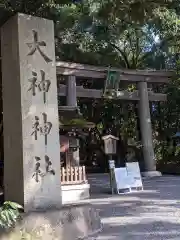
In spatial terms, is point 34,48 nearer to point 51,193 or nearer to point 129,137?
point 51,193

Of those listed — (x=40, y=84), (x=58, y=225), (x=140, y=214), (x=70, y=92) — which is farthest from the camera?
(x=70, y=92)

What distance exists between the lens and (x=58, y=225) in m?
5.15

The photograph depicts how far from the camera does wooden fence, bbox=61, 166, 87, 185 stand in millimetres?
9938

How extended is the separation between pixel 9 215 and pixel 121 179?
6.55 m

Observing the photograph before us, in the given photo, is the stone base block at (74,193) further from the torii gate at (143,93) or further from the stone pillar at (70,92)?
the torii gate at (143,93)

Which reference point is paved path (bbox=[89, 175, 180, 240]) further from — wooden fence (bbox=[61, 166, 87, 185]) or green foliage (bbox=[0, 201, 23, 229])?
green foliage (bbox=[0, 201, 23, 229])

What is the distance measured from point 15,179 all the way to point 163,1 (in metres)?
→ 4.00

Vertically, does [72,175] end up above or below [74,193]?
above

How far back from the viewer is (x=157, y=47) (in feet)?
66.1

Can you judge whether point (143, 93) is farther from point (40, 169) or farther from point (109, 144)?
point (40, 169)

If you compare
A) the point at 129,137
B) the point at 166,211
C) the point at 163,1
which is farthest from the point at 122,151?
the point at 163,1

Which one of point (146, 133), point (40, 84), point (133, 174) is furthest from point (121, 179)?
point (40, 84)

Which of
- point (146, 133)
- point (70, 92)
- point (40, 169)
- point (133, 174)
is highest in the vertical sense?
point (70, 92)

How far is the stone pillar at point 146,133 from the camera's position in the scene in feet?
53.2
